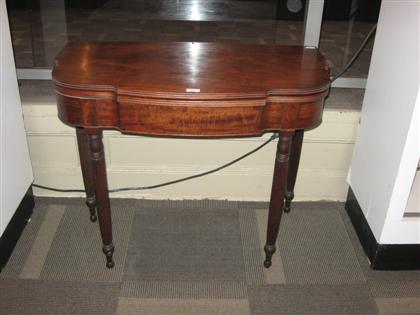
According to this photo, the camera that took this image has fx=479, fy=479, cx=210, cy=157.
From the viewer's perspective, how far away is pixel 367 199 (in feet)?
6.28

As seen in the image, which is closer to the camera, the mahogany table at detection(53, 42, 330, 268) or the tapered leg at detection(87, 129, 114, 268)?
the mahogany table at detection(53, 42, 330, 268)

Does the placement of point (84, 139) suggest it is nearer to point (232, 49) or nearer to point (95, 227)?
point (95, 227)

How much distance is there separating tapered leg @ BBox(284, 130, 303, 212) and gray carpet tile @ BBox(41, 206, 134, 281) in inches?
27.8

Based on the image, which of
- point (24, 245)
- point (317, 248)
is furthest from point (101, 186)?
point (317, 248)

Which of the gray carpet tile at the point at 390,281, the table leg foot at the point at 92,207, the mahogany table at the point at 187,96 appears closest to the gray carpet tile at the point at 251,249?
the mahogany table at the point at 187,96

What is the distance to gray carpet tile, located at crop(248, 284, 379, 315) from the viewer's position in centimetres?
167

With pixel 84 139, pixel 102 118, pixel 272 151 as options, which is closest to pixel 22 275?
pixel 84 139

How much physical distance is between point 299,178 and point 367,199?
1.23 ft

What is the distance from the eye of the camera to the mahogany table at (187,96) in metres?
1.42

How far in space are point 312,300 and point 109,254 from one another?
0.76 meters

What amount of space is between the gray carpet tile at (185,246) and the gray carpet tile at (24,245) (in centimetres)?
41

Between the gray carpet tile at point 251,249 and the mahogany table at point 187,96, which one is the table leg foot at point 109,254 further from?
the gray carpet tile at point 251,249

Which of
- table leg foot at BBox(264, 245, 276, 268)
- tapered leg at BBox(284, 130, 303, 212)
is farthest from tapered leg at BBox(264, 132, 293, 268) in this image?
tapered leg at BBox(284, 130, 303, 212)

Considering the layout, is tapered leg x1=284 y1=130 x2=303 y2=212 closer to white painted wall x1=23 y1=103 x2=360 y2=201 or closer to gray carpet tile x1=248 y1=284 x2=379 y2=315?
white painted wall x1=23 y1=103 x2=360 y2=201
